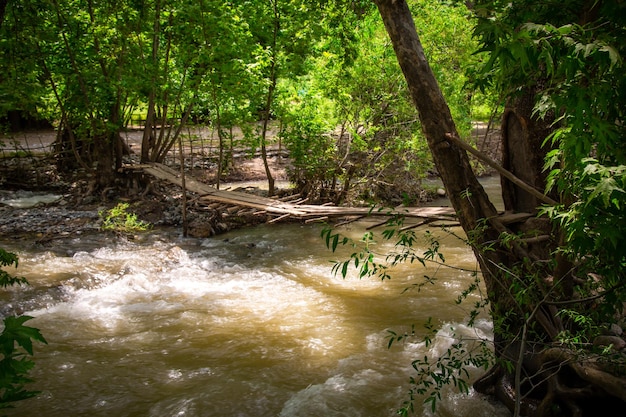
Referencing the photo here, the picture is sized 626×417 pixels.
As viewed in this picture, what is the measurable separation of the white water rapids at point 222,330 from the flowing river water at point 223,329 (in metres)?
0.02

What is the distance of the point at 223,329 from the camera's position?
5.54 meters

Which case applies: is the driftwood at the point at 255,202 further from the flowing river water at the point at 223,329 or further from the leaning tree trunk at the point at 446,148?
the leaning tree trunk at the point at 446,148

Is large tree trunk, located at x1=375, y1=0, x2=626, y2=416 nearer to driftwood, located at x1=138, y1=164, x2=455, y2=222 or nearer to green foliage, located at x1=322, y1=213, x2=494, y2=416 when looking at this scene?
green foliage, located at x1=322, y1=213, x2=494, y2=416

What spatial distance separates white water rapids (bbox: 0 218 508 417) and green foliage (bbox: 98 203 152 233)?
481mm

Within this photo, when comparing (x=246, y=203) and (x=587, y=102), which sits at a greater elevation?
(x=587, y=102)

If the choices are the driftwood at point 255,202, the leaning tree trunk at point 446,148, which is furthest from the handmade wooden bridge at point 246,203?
the leaning tree trunk at point 446,148

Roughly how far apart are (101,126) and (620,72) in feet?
33.1

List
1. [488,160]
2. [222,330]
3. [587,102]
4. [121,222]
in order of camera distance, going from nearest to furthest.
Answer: [587,102] < [488,160] < [222,330] < [121,222]

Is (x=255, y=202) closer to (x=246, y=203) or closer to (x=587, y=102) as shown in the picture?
(x=246, y=203)

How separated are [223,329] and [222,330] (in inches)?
1.1

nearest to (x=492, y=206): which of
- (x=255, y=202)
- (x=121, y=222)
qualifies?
(x=255, y=202)

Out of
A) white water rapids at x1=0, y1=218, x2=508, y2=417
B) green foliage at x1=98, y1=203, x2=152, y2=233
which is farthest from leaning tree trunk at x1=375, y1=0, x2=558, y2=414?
green foliage at x1=98, y1=203, x2=152, y2=233

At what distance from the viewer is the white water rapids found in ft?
13.8

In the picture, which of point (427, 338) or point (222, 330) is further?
point (222, 330)
